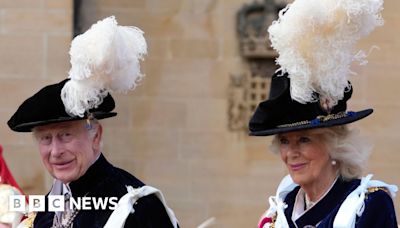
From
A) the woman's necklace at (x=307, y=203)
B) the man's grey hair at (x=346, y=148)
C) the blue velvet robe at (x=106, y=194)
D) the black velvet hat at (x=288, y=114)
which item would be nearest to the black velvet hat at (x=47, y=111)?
the blue velvet robe at (x=106, y=194)

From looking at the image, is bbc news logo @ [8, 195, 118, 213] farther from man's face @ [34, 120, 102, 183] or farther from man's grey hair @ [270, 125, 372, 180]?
man's grey hair @ [270, 125, 372, 180]

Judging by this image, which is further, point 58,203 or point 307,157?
point 58,203

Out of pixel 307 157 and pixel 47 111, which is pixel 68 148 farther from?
pixel 307 157

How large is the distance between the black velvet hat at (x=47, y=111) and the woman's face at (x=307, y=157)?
790 mm

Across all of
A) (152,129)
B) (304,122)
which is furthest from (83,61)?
(152,129)

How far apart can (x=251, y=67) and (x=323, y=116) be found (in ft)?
11.6

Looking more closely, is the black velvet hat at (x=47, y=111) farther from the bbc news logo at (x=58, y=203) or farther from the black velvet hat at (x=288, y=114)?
the black velvet hat at (x=288, y=114)

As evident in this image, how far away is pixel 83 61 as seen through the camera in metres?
4.89

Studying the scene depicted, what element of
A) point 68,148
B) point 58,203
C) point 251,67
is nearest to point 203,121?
point 251,67

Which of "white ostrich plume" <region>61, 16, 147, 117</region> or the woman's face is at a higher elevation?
"white ostrich plume" <region>61, 16, 147, 117</region>

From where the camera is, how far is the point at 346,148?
186 inches

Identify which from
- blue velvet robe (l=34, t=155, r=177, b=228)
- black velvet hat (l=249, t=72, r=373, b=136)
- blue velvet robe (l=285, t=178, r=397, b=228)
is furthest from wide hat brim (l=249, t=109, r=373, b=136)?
blue velvet robe (l=34, t=155, r=177, b=228)

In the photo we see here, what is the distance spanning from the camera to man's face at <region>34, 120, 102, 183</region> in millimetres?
4934

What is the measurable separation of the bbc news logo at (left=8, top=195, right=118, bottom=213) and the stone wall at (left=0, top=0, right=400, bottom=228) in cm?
277
